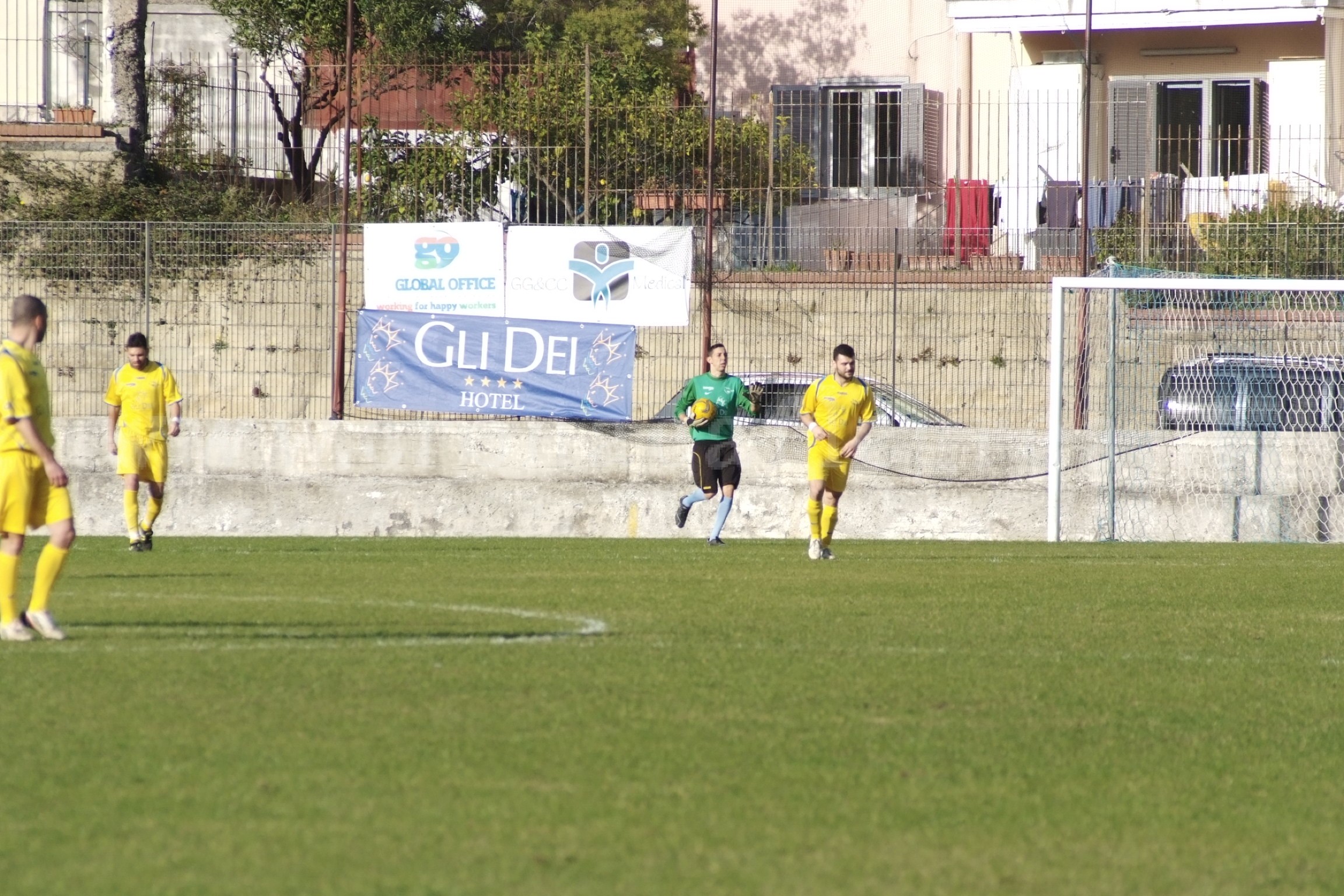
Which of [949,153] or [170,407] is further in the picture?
[949,153]

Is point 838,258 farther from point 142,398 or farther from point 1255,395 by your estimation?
point 142,398

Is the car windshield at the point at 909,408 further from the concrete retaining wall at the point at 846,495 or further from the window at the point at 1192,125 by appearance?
the window at the point at 1192,125

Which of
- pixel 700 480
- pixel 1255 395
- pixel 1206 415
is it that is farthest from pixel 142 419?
pixel 1255 395

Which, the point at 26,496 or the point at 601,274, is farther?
the point at 601,274

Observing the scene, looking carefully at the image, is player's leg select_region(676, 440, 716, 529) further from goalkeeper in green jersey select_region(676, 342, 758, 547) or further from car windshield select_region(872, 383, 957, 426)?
car windshield select_region(872, 383, 957, 426)

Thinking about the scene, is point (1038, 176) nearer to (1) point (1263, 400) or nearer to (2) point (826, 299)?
(2) point (826, 299)

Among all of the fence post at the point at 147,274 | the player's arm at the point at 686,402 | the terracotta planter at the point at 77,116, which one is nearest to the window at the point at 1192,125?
the player's arm at the point at 686,402

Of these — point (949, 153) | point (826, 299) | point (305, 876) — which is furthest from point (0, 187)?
point (305, 876)

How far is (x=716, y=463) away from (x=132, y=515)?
A: 5.45 metres

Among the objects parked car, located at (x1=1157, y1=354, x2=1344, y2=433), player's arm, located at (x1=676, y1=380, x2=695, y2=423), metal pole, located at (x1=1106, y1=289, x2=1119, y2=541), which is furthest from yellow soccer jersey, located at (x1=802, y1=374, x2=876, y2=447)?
parked car, located at (x1=1157, y1=354, x2=1344, y2=433)

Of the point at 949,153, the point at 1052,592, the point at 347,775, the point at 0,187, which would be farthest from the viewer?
the point at 949,153

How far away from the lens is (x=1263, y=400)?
19.4m

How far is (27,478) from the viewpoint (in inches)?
358

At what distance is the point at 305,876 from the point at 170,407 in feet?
40.2
